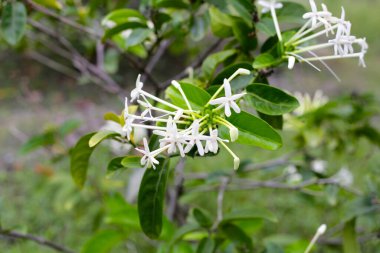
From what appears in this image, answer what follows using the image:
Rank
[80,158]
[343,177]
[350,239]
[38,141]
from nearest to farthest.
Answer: [80,158] < [350,239] < [38,141] < [343,177]

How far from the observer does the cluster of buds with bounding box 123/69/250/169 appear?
52 centimetres

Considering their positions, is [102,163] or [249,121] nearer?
[249,121]

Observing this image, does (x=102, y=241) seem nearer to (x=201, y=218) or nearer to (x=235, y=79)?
(x=201, y=218)

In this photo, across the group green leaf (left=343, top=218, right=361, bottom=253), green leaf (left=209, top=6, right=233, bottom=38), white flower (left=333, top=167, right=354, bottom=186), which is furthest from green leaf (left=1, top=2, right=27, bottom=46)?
white flower (left=333, top=167, right=354, bottom=186)

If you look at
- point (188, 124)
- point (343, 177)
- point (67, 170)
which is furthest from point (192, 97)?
point (67, 170)

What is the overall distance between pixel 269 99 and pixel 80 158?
33 cm

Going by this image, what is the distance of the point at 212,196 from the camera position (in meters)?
2.69

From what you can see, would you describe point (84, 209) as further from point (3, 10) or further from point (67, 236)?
point (3, 10)

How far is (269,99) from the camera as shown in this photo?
637 mm

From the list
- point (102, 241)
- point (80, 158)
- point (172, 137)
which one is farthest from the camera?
point (102, 241)

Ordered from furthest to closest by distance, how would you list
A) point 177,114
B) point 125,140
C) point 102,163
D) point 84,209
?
point 102,163
point 84,209
point 125,140
point 177,114

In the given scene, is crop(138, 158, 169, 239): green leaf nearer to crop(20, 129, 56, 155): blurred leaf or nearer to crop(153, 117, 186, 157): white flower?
crop(153, 117, 186, 157): white flower

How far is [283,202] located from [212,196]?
0.40 meters

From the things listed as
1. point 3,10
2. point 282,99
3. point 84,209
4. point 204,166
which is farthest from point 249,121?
point 204,166
